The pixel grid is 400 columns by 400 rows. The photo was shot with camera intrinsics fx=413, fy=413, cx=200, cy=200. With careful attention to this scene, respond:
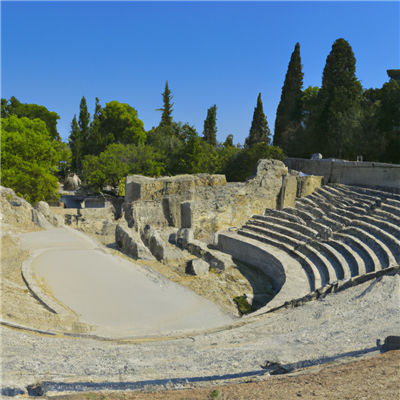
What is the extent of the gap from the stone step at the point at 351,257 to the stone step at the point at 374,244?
0.48m

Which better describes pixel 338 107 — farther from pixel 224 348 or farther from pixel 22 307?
pixel 22 307

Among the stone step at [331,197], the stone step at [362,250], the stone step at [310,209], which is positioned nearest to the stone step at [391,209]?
the stone step at [331,197]

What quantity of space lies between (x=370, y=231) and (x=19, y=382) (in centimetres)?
1085

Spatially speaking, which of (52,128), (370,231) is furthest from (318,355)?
(52,128)

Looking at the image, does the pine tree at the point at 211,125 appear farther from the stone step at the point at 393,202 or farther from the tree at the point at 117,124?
the stone step at the point at 393,202

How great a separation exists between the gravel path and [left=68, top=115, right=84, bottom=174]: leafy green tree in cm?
3162

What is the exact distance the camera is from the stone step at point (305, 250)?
1133 cm

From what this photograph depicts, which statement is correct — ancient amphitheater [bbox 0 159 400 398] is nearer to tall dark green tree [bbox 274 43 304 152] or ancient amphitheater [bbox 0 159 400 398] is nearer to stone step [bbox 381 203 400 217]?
stone step [bbox 381 203 400 217]

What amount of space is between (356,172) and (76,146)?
89.3 ft

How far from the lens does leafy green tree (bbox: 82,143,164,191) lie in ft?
82.3

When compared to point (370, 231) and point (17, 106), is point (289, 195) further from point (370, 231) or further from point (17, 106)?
point (17, 106)

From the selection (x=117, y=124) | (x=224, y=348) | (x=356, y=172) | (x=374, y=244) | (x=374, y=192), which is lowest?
(x=224, y=348)

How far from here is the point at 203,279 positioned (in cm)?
1191

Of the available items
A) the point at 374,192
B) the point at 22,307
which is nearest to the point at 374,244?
the point at 374,192
